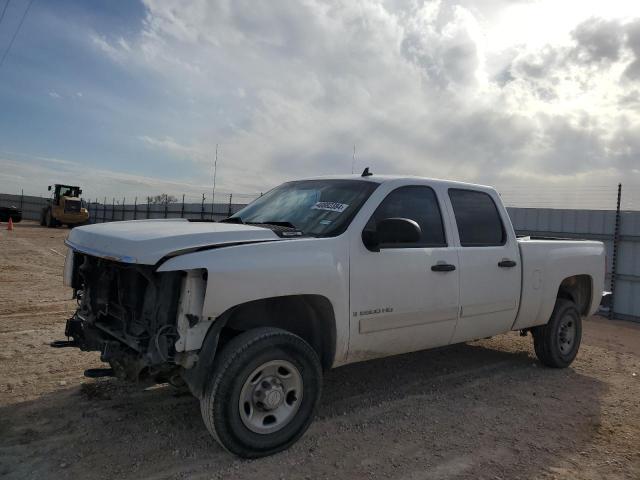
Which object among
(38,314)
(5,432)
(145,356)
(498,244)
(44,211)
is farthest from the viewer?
(44,211)

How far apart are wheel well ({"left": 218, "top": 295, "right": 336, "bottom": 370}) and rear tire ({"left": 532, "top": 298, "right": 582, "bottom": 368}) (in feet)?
10.5

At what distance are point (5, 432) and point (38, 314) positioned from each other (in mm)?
4108

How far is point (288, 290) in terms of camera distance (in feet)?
11.7

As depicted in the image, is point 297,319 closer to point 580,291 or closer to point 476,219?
point 476,219

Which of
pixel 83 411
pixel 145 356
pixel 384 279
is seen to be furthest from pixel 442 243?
pixel 83 411

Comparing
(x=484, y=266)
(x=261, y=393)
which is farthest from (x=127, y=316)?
(x=484, y=266)

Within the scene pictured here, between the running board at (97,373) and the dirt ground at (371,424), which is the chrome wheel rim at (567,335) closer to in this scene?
the dirt ground at (371,424)

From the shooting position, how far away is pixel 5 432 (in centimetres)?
370

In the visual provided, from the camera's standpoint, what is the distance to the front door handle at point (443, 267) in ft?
14.6

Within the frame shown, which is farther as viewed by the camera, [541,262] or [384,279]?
[541,262]

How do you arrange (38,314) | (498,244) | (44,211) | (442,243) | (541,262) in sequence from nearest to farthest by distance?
(442,243), (498,244), (541,262), (38,314), (44,211)

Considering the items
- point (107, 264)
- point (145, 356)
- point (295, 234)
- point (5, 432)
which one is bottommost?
point (5, 432)

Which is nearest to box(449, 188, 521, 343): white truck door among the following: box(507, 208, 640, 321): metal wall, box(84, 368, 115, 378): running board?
box(84, 368, 115, 378): running board

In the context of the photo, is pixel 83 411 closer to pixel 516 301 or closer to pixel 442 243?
pixel 442 243
